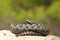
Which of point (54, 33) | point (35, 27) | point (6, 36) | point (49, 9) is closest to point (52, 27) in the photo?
point (54, 33)

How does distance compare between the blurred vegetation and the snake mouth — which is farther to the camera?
the blurred vegetation

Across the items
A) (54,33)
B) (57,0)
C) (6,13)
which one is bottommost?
(54,33)

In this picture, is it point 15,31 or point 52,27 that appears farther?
point 52,27

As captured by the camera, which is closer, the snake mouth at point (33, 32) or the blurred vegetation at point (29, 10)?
the snake mouth at point (33, 32)

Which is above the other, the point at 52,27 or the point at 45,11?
the point at 45,11

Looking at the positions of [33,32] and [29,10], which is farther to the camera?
[29,10]

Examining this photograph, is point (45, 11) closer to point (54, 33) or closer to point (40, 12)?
point (40, 12)

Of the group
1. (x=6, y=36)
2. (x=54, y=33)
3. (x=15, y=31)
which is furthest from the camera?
(x=54, y=33)

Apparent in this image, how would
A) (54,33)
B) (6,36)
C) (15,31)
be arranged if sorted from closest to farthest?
(6,36)
(15,31)
(54,33)
